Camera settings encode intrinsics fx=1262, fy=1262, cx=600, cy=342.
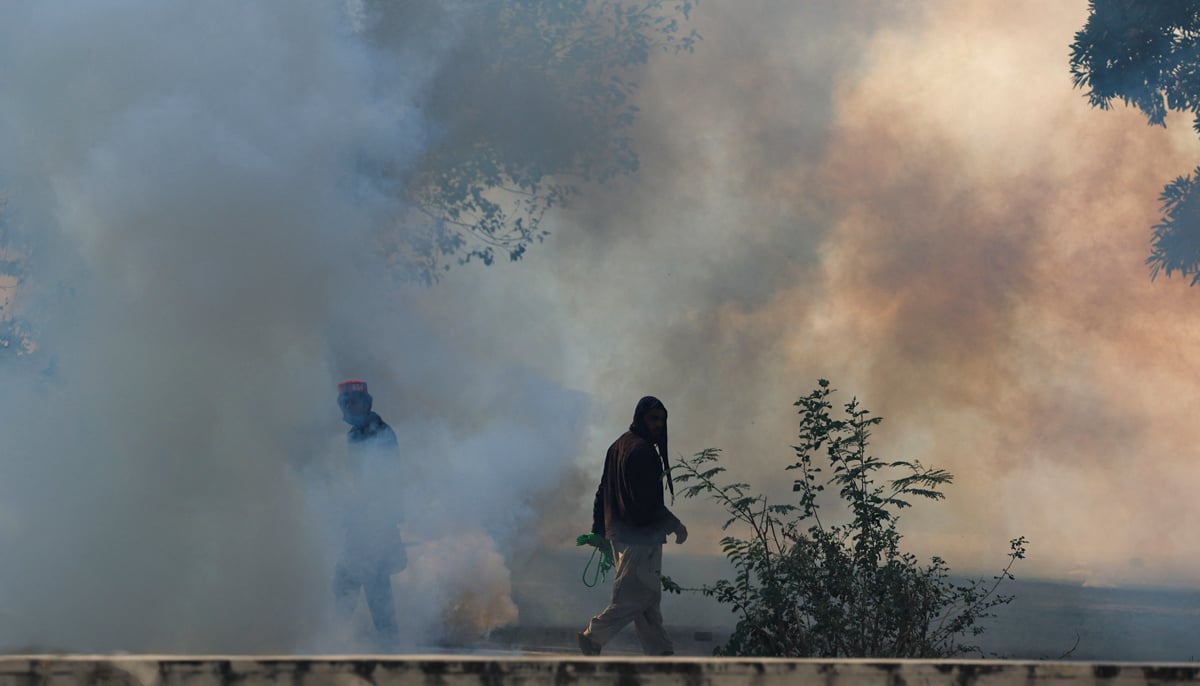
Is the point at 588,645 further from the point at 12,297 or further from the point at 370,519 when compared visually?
the point at 12,297

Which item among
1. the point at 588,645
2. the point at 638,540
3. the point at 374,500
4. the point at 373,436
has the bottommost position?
the point at 588,645

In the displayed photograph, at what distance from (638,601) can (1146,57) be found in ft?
28.7

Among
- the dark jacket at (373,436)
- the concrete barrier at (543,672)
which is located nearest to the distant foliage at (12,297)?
the dark jacket at (373,436)

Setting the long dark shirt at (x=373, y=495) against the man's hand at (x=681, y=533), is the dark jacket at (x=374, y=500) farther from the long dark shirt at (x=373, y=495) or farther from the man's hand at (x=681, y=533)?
the man's hand at (x=681, y=533)

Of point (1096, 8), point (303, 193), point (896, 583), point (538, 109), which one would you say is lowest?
point (896, 583)

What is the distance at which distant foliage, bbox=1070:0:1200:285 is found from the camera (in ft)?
41.0

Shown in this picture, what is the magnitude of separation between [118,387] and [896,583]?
650 centimetres

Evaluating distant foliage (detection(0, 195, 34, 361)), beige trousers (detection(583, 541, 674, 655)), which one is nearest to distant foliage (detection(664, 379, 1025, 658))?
beige trousers (detection(583, 541, 674, 655))

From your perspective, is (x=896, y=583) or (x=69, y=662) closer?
(x=69, y=662)

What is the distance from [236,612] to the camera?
9.03 meters

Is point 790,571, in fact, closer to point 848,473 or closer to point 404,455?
point 848,473

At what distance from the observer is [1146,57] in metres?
12.6

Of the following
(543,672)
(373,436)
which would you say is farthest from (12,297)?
(543,672)

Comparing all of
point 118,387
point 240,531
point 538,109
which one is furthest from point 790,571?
point 538,109
